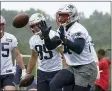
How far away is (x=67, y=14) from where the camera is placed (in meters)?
6.90

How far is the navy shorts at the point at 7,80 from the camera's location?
7835 mm

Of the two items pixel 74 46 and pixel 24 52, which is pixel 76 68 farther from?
pixel 24 52

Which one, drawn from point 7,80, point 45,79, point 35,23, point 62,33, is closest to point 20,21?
point 35,23

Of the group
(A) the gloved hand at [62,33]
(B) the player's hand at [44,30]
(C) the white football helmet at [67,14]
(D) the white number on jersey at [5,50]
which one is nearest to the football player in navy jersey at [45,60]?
(D) the white number on jersey at [5,50]

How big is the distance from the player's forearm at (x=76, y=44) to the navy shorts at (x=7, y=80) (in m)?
1.79

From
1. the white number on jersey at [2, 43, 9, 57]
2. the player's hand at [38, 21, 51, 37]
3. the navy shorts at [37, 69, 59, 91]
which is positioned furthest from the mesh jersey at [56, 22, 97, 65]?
the white number on jersey at [2, 43, 9, 57]

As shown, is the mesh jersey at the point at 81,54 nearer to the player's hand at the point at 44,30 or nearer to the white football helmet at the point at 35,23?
the player's hand at the point at 44,30

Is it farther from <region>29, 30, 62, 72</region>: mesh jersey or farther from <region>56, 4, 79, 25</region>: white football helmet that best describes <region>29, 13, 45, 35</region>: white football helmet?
<region>56, 4, 79, 25</region>: white football helmet

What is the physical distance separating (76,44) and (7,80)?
1921 millimetres

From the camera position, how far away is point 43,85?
8094 mm

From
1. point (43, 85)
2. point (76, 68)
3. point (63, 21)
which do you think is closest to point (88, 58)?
point (76, 68)

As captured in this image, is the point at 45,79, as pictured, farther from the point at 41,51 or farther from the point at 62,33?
the point at 62,33

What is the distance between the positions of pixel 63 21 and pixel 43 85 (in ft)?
5.31

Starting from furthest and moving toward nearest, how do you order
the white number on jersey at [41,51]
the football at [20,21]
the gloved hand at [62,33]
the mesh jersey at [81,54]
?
the white number on jersey at [41,51] < the football at [20,21] < the mesh jersey at [81,54] < the gloved hand at [62,33]
